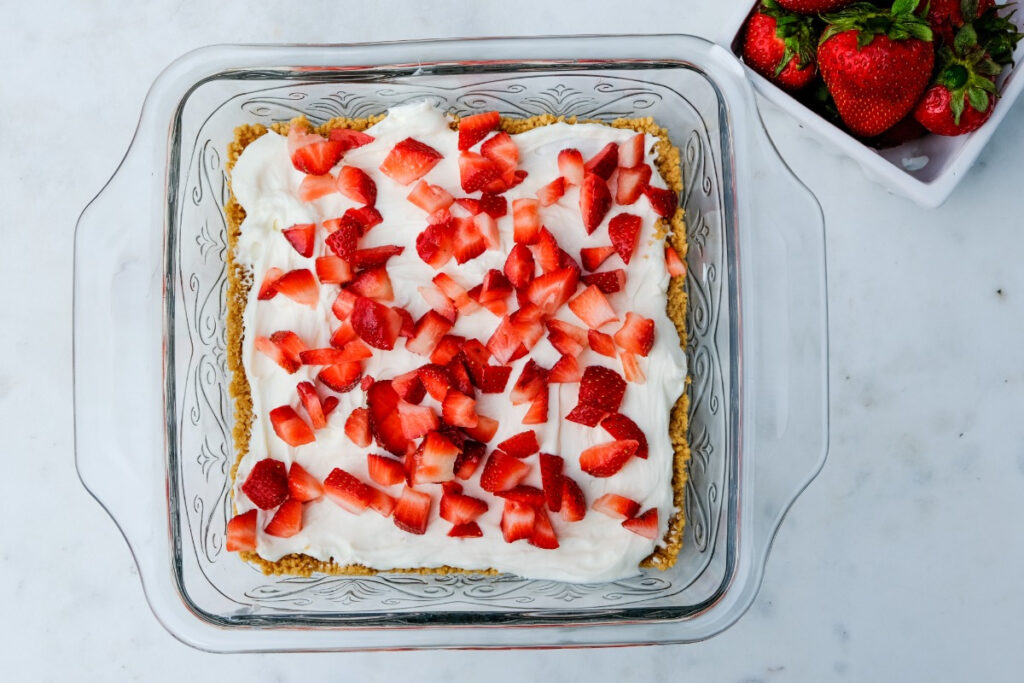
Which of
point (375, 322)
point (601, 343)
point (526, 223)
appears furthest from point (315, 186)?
point (601, 343)

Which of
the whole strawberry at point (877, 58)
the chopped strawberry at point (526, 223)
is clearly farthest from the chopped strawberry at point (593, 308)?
the whole strawberry at point (877, 58)

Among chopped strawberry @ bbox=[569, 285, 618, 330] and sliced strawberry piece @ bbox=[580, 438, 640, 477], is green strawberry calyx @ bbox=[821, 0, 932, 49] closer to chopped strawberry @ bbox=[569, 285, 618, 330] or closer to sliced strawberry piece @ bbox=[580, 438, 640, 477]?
chopped strawberry @ bbox=[569, 285, 618, 330]

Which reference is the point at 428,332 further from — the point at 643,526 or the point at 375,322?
the point at 643,526

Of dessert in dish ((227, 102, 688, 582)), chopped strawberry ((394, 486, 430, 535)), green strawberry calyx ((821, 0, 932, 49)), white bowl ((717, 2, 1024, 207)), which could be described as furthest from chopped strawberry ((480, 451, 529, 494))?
green strawberry calyx ((821, 0, 932, 49))

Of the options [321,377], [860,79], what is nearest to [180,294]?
[321,377]

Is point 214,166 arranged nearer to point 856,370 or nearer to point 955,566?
point 856,370

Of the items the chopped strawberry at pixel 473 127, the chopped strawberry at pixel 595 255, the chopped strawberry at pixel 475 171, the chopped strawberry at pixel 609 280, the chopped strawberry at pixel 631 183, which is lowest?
the chopped strawberry at pixel 609 280

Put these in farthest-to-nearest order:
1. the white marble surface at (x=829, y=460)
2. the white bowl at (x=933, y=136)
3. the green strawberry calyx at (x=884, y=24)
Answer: the white marble surface at (x=829, y=460)
the white bowl at (x=933, y=136)
the green strawberry calyx at (x=884, y=24)

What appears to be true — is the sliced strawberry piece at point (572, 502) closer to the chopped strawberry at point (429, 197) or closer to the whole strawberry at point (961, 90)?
the chopped strawberry at point (429, 197)
